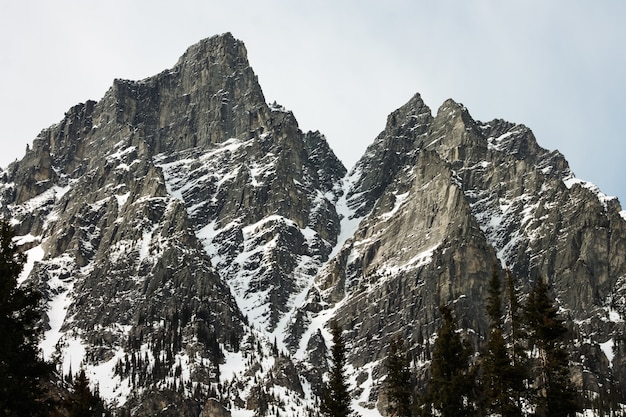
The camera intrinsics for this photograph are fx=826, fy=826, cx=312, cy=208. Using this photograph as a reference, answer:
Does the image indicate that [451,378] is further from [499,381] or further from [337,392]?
[337,392]

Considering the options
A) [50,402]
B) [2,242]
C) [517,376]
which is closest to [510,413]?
[517,376]

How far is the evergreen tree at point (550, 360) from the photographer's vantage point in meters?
50.9

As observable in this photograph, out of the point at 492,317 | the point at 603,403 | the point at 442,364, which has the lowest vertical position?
the point at 442,364

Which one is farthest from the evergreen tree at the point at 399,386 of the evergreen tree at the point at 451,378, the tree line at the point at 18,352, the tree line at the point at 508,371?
the tree line at the point at 18,352

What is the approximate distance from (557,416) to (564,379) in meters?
2.71

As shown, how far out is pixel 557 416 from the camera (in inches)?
1996

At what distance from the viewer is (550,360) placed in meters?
52.0

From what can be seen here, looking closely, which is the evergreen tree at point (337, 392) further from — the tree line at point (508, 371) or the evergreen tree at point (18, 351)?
the evergreen tree at point (18, 351)

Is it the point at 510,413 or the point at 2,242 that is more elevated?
the point at 2,242

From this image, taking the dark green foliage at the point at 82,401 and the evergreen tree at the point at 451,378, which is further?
the evergreen tree at the point at 451,378

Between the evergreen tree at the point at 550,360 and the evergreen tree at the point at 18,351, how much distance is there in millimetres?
30008

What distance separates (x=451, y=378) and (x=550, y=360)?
6.31 meters

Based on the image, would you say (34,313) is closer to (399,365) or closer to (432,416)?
(432,416)

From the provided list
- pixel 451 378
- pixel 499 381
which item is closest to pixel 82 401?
pixel 451 378
